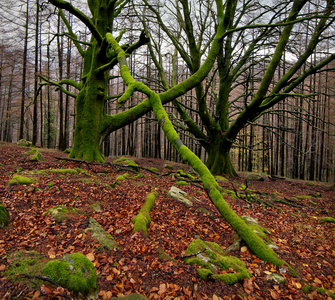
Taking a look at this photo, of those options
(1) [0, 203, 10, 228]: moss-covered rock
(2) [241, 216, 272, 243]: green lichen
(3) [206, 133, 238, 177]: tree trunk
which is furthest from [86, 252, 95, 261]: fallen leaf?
(3) [206, 133, 238, 177]: tree trunk

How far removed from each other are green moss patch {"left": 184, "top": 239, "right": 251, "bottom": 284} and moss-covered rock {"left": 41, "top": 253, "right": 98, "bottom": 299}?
1442mm

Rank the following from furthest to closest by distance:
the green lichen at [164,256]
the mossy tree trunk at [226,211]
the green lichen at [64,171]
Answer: the green lichen at [64,171], the mossy tree trunk at [226,211], the green lichen at [164,256]

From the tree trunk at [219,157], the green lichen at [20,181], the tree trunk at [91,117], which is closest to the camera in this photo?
the green lichen at [20,181]

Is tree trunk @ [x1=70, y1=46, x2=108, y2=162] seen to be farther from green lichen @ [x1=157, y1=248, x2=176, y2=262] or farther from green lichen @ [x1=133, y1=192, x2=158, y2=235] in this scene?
green lichen @ [x1=157, y1=248, x2=176, y2=262]

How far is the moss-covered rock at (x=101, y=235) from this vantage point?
325 centimetres

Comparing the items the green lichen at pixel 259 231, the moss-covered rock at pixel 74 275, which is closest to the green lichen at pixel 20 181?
the moss-covered rock at pixel 74 275

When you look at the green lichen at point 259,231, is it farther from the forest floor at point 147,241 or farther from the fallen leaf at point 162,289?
the fallen leaf at point 162,289

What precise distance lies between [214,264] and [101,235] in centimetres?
197

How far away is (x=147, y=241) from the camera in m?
3.52

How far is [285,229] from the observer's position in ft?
16.7

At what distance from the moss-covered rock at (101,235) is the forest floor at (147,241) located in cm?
9

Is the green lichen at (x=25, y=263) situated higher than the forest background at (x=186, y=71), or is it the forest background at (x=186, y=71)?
the forest background at (x=186, y=71)

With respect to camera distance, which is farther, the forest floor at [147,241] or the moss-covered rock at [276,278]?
the moss-covered rock at [276,278]

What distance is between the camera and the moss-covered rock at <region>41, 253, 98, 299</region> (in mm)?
2209
